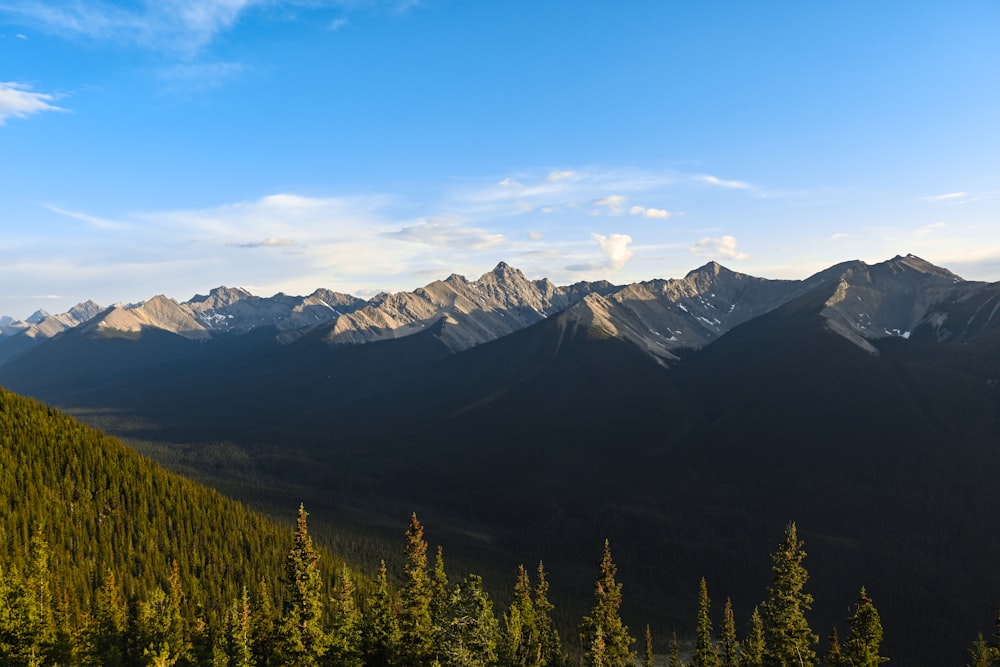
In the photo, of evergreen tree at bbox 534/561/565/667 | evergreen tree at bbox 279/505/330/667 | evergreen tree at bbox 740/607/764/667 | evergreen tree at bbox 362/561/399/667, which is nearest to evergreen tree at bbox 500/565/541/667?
evergreen tree at bbox 534/561/565/667

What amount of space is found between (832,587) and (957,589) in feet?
113

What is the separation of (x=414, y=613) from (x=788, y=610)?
2990 centimetres

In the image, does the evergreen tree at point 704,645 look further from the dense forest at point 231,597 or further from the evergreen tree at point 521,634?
the evergreen tree at point 521,634

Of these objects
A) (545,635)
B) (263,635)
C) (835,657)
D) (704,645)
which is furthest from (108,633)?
(835,657)

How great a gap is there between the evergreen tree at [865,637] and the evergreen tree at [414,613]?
33.1m

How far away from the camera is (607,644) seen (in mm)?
54688

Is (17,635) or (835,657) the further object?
(835,657)

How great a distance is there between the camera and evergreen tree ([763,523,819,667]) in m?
45.3

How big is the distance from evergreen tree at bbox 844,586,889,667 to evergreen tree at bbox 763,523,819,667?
9.58 ft

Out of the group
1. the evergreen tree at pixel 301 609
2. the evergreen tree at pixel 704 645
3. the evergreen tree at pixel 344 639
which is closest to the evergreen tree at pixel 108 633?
the evergreen tree at pixel 344 639

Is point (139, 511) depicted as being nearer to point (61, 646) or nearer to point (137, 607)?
point (137, 607)

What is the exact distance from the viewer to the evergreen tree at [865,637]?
45250 mm

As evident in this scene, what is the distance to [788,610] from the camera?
46.7 metres

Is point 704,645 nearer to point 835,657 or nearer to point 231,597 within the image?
point 835,657
